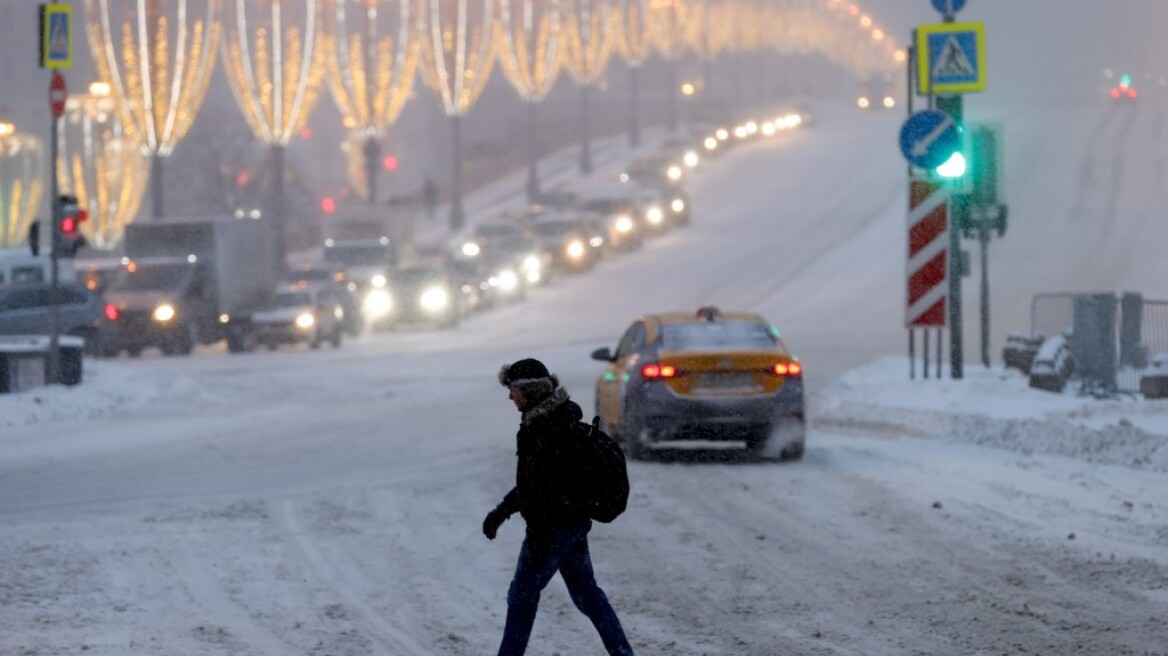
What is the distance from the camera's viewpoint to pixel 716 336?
60.3 feet

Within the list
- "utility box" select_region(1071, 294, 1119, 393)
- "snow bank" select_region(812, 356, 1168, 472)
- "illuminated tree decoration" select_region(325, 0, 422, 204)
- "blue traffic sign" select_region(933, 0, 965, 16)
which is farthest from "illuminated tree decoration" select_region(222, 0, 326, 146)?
"utility box" select_region(1071, 294, 1119, 393)

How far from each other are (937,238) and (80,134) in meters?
88.8

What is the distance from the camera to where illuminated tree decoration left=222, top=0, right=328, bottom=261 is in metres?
58.1

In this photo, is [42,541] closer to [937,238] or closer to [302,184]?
[937,238]

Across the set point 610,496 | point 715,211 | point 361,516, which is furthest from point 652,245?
point 610,496

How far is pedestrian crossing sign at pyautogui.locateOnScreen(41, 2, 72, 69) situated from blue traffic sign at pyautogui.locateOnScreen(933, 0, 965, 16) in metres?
11.3

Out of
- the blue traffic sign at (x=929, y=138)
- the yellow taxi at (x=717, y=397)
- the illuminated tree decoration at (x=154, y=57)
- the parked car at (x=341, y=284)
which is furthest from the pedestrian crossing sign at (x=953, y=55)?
the illuminated tree decoration at (x=154, y=57)

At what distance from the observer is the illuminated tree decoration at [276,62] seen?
58094 millimetres

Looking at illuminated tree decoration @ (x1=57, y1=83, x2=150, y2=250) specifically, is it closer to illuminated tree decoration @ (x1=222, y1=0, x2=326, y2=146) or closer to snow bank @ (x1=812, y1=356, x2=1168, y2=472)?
illuminated tree decoration @ (x1=222, y1=0, x2=326, y2=146)

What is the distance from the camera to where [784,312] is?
4800 cm

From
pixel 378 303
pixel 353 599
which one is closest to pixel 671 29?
pixel 378 303

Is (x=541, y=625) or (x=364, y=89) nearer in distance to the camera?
(x=541, y=625)

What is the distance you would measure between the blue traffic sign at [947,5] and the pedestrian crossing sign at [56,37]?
11.3 metres

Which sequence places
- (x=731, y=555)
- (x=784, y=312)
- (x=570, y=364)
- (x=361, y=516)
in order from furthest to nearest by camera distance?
(x=784, y=312) < (x=570, y=364) < (x=361, y=516) < (x=731, y=555)
